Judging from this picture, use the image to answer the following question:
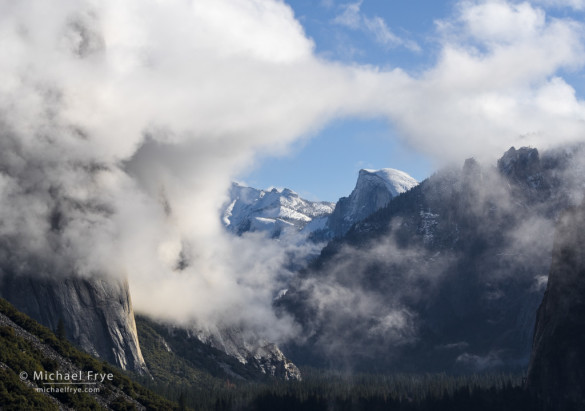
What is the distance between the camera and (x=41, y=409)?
184250 millimetres

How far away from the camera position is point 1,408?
17362cm

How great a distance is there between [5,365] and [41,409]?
20.1 metres

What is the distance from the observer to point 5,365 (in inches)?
7662

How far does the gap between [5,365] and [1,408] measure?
23277 millimetres

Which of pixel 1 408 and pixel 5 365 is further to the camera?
pixel 5 365
